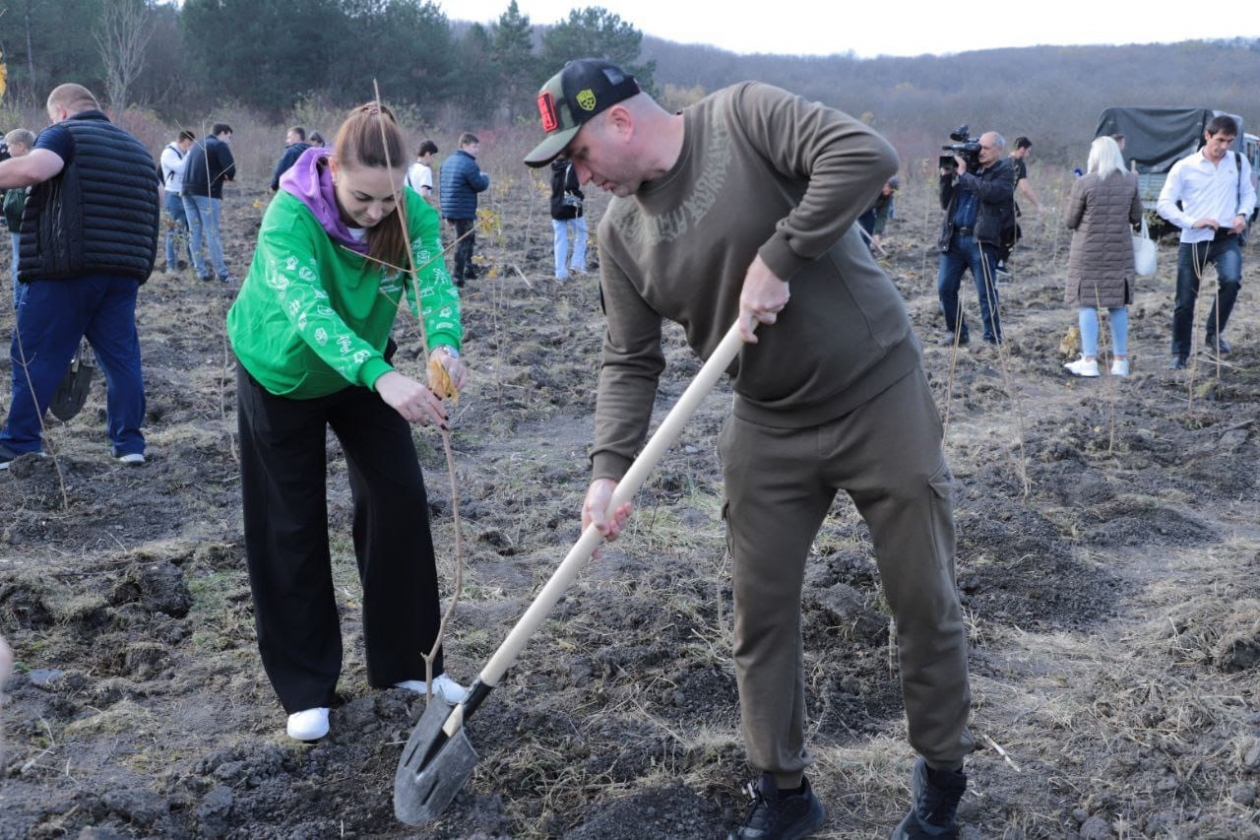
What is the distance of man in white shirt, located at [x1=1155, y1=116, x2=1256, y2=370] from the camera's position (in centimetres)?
754

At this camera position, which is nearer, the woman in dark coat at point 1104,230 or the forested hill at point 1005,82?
the woman in dark coat at point 1104,230

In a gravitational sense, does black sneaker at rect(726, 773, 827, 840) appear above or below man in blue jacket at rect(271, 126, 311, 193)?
below

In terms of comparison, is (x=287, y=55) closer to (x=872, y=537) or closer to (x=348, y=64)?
(x=348, y=64)

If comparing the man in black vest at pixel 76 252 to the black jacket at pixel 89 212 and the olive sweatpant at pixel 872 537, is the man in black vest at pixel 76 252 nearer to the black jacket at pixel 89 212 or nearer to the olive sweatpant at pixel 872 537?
the black jacket at pixel 89 212

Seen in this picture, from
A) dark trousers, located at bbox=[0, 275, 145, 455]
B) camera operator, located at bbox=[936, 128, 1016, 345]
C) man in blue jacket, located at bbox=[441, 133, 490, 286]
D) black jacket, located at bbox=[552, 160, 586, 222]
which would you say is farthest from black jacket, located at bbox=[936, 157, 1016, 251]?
dark trousers, located at bbox=[0, 275, 145, 455]

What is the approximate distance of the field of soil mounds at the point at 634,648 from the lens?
2807 mm

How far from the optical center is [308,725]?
310cm

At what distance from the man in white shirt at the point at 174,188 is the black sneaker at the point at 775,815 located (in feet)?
32.0

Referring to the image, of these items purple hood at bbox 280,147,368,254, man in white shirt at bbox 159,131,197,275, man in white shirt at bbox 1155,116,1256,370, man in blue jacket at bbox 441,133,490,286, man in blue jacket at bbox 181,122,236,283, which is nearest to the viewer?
purple hood at bbox 280,147,368,254

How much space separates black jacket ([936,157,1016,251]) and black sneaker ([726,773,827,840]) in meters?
6.32

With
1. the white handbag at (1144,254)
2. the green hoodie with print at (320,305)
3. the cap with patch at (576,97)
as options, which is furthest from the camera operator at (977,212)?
the cap with patch at (576,97)

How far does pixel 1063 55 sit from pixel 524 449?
85529 millimetres

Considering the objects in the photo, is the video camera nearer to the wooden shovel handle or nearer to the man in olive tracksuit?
the man in olive tracksuit

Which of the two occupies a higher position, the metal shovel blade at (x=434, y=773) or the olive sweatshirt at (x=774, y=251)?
the olive sweatshirt at (x=774, y=251)
